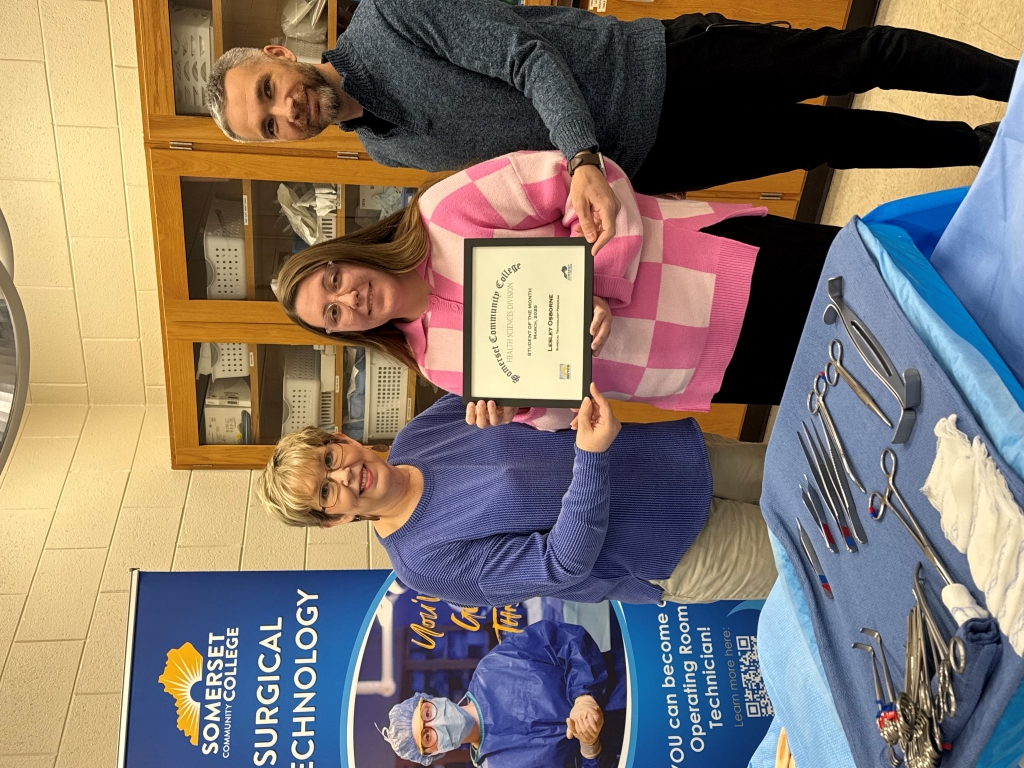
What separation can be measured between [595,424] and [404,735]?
1.24 m

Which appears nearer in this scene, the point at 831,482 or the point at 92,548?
the point at 831,482

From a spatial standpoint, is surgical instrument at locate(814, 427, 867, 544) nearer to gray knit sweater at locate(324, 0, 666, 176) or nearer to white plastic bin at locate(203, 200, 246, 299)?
gray knit sweater at locate(324, 0, 666, 176)

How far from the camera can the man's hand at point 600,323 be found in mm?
1468

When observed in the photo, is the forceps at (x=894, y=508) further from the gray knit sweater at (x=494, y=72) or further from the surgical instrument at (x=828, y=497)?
the gray knit sweater at (x=494, y=72)

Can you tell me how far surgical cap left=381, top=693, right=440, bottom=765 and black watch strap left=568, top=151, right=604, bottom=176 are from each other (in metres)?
1.61

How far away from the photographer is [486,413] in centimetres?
160

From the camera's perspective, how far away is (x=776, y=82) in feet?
5.40

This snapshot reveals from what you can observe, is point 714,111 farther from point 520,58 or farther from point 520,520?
point 520,520

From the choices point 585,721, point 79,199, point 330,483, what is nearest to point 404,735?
point 585,721

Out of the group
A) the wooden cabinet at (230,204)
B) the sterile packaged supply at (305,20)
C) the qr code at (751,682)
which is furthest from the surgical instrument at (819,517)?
the sterile packaged supply at (305,20)

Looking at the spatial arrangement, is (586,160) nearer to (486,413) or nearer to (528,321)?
(528,321)

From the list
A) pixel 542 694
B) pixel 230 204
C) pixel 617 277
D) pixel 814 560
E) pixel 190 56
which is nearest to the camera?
pixel 814 560

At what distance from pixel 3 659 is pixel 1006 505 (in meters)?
2.89

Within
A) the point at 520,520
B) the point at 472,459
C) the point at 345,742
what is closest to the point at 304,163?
the point at 472,459
